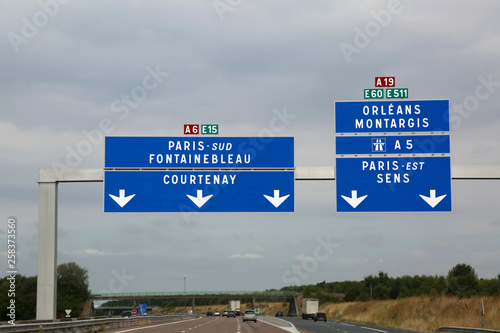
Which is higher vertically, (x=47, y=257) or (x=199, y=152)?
(x=199, y=152)

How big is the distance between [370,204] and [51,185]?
1417cm

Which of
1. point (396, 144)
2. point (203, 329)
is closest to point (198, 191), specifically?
point (396, 144)

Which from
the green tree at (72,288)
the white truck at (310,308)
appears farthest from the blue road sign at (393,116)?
the green tree at (72,288)

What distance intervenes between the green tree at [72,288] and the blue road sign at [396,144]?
10052 centimetres

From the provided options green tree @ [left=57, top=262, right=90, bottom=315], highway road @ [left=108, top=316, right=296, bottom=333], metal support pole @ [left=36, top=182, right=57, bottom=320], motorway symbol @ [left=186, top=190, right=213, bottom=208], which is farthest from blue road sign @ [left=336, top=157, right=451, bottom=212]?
green tree @ [left=57, top=262, right=90, bottom=315]

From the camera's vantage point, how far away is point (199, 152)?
29688 mm

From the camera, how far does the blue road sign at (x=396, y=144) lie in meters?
29.0

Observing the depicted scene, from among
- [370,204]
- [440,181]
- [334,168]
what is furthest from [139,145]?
[440,181]

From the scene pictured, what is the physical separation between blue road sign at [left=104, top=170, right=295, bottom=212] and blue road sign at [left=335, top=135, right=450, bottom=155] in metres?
3.10

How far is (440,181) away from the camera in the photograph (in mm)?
28891

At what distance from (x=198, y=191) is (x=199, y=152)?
1815mm

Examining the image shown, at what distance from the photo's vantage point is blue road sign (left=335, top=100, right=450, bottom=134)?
1144 inches

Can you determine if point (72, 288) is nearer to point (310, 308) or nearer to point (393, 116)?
point (310, 308)

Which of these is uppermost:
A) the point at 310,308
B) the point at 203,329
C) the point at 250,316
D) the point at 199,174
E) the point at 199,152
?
the point at 199,152
